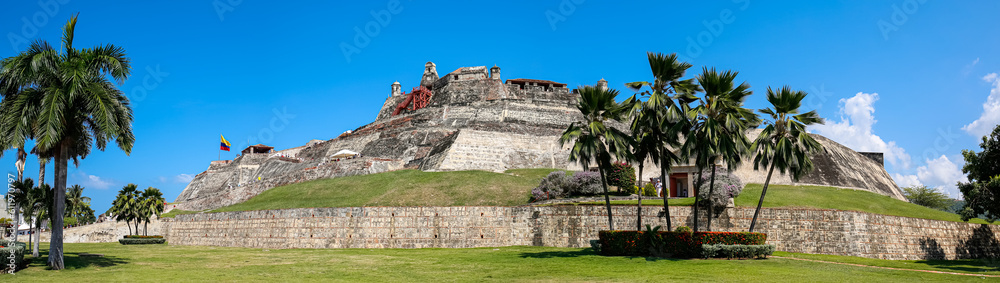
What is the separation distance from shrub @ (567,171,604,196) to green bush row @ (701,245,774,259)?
1225cm

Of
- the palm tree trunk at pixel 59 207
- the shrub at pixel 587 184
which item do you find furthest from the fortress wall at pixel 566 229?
the palm tree trunk at pixel 59 207

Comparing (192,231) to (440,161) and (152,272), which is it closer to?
(440,161)

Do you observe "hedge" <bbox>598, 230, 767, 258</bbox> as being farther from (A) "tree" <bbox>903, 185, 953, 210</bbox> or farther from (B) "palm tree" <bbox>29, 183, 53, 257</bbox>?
(A) "tree" <bbox>903, 185, 953, 210</bbox>

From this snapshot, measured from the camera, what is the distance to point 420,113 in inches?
2712

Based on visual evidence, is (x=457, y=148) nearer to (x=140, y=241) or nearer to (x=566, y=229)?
(x=566, y=229)

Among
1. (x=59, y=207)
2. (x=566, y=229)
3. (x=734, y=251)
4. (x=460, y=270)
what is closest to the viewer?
(x=460, y=270)

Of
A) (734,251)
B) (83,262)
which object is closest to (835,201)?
(734,251)

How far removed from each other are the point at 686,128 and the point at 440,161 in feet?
85.4

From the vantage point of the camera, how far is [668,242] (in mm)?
22703

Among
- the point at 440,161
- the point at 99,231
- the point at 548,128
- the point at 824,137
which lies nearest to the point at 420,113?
the point at 548,128

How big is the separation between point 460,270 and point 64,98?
1346 centimetres

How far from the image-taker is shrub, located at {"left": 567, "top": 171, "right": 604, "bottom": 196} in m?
34.0

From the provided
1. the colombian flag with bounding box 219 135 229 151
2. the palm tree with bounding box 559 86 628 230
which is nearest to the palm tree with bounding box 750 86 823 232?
the palm tree with bounding box 559 86 628 230

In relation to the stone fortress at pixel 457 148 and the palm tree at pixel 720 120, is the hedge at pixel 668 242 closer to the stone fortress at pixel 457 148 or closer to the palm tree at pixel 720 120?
the palm tree at pixel 720 120
